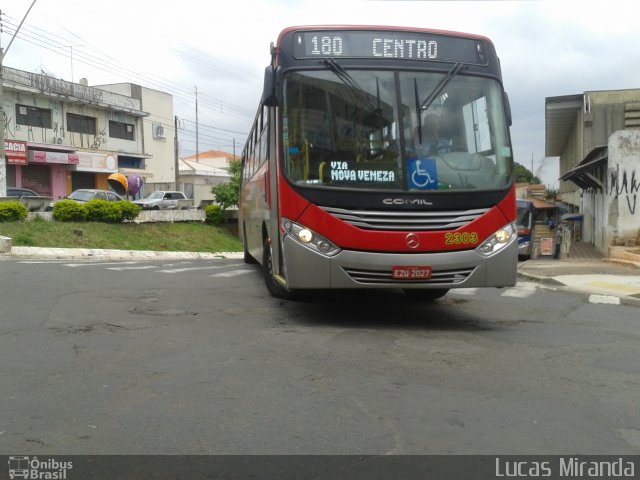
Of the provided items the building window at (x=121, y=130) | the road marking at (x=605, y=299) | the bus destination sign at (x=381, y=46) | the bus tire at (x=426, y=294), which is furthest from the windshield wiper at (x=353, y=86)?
the building window at (x=121, y=130)

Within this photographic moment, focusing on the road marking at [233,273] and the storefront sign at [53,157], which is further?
the storefront sign at [53,157]

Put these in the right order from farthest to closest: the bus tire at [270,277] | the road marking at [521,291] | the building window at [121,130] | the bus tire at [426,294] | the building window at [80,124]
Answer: the building window at [121,130]
the building window at [80,124]
the road marking at [521,291]
the bus tire at [426,294]
the bus tire at [270,277]

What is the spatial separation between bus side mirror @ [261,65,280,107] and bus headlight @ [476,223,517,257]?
9.22 ft

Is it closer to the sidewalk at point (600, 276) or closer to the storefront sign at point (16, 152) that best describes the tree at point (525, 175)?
the storefront sign at point (16, 152)

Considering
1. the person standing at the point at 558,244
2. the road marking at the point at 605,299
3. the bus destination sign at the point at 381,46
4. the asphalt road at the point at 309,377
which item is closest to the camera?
the asphalt road at the point at 309,377

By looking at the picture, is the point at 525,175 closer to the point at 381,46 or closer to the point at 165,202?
the point at 165,202

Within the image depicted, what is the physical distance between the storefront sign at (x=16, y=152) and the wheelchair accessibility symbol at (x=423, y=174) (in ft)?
104

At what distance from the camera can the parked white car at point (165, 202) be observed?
110 ft

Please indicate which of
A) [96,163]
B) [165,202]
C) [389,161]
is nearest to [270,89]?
[389,161]

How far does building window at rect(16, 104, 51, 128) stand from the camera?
35.3 m

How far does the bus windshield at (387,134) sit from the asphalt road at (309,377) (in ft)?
5.65
